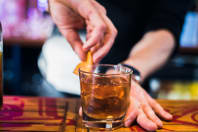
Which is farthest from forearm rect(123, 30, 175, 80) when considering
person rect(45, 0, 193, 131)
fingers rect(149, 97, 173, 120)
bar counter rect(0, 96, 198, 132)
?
fingers rect(149, 97, 173, 120)

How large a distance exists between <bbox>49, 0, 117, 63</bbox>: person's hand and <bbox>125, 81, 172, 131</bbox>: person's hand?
0.19 m

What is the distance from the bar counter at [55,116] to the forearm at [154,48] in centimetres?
44

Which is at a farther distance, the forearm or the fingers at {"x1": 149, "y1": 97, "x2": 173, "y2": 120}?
the forearm

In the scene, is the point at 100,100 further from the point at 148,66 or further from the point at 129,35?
the point at 129,35

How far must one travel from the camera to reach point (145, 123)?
0.68 m

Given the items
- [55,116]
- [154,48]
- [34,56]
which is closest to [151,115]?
[55,116]

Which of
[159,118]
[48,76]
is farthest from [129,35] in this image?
[159,118]

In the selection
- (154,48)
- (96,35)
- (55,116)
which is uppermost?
(96,35)

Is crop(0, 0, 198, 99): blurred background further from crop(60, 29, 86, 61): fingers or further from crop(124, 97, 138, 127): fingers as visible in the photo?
crop(124, 97, 138, 127): fingers

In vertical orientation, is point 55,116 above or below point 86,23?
below

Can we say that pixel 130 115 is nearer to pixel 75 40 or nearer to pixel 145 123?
pixel 145 123

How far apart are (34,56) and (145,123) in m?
1.99

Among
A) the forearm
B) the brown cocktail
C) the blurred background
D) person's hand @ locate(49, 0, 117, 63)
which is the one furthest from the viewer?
the blurred background

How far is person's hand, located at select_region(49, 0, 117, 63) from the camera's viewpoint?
759mm
